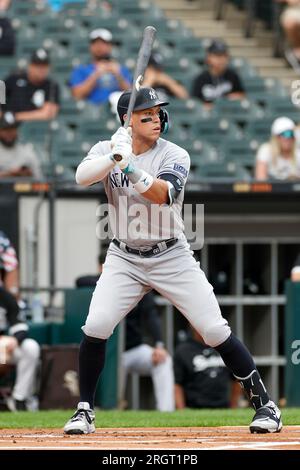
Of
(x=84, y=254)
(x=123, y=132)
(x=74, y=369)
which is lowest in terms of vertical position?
(x=74, y=369)

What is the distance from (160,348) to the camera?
411 inches

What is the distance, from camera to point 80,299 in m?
10.2

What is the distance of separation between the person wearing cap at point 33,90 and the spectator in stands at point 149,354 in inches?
81.6

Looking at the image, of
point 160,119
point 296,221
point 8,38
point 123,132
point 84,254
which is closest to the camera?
point 123,132

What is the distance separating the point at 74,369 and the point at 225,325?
156 inches

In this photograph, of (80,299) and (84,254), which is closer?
(80,299)

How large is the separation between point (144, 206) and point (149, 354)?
4.43 metres

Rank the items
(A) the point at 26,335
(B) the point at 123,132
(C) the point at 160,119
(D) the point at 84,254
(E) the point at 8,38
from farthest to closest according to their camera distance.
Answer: (E) the point at 8,38
(D) the point at 84,254
(A) the point at 26,335
(C) the point at 160,119
(B) the point at 123,132

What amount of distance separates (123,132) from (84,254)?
5162mm

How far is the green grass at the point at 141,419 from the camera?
24.0ft

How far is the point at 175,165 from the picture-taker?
6184 mm
